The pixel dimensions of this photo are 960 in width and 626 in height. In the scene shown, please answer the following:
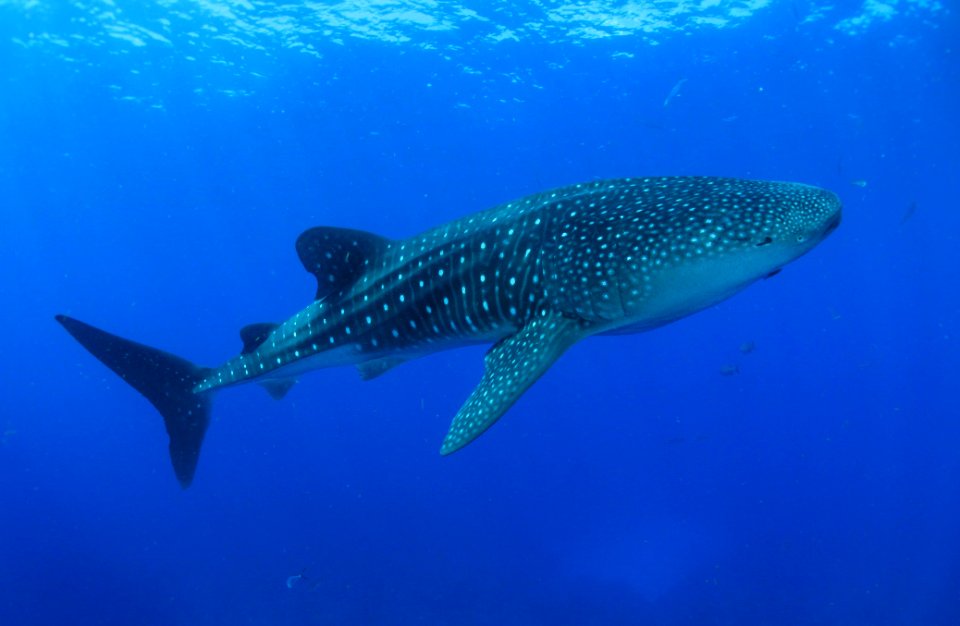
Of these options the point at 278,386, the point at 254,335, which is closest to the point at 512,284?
the point at 254,335

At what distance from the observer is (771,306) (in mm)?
47719

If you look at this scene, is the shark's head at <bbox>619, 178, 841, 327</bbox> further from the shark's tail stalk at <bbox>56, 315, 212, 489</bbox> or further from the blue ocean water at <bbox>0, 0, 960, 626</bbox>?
the blue ocean water at <bbox>0, 0, 960, 626</bbox>

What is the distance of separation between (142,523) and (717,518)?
64.1 ft

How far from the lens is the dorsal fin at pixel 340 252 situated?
568cm

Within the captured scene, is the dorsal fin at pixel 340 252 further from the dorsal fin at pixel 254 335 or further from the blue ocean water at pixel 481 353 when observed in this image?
the blue ocean water at pixel 481 353

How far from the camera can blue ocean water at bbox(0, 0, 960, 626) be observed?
760 inches

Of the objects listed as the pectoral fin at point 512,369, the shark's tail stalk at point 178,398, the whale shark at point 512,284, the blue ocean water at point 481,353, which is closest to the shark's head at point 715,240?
the whale shark at point 512,284

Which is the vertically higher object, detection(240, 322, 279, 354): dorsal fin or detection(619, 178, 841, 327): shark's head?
detection(619, 178, 841, 327): shark's head

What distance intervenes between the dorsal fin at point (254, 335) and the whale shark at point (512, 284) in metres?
0.01

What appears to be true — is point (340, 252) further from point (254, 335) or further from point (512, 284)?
point (512, 284)

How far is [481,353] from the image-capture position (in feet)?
98.1

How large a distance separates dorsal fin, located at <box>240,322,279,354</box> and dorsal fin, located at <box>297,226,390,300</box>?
3.00 ft

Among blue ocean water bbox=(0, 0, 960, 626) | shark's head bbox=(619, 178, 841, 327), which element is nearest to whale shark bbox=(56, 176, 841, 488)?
shark's head bbox=(619, 178, 841, 327)

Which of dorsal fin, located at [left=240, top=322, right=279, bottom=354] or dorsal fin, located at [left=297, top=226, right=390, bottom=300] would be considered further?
dorsal fin, located at [left=240, top=322, right=279, bottom=354]
